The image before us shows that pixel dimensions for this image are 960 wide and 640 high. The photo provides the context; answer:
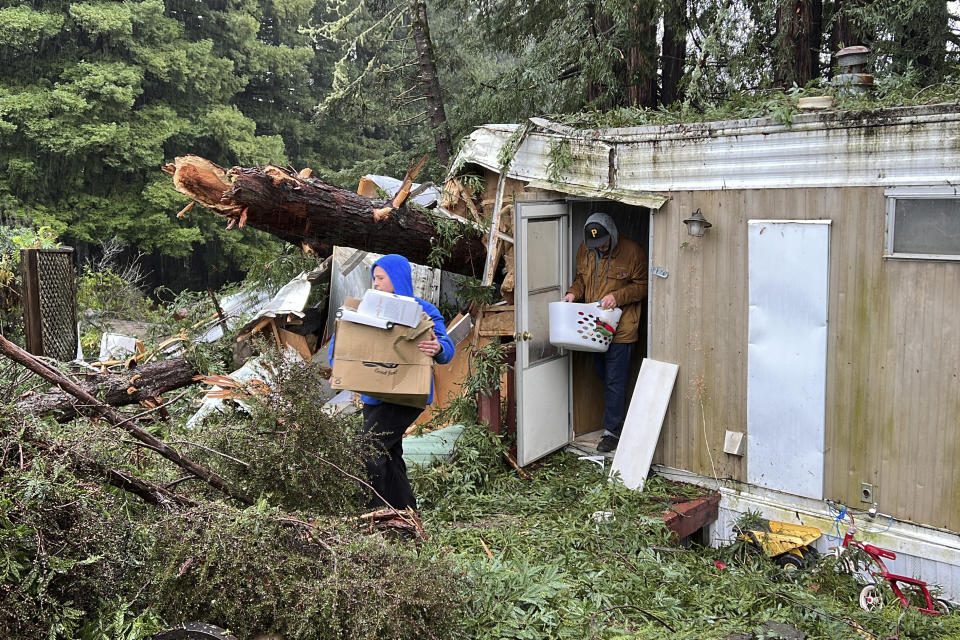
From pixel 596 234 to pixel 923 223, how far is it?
2642mm

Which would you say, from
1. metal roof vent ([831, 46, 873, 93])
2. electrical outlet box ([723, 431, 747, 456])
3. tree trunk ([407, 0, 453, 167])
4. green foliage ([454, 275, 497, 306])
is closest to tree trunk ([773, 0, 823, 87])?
metal roof vent ([831, 46, 873, 93])

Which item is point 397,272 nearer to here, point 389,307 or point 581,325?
point 389,307

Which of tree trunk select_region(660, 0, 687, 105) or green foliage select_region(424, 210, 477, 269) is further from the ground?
tree trunk select_region(660, 0, 687, 105)

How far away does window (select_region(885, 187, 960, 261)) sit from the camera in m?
4.86

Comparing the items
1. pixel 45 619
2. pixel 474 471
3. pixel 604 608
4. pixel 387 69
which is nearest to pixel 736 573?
pixel 604 608

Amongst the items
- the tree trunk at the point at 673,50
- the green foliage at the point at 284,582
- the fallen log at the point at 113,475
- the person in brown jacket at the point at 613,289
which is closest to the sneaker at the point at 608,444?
the person in brown jacket at the point at 613,289

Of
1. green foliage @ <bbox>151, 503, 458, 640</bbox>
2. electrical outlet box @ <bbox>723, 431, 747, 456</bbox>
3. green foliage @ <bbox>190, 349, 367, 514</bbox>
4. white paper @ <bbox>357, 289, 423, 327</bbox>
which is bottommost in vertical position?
electrical outlet box @ <bbox>723, 431, 747, 456</bbox>

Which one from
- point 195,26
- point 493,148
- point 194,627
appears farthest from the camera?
point 195,26

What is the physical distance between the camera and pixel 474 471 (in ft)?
21.0

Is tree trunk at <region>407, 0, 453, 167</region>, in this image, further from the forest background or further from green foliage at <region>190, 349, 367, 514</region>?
green foliage at <region>190, 349, 367, 514</region>

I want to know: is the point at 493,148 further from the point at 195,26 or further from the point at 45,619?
the point at 195,26

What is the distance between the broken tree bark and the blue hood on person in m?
1.96

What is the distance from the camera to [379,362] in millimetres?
4777

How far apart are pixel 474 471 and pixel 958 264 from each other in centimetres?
378
